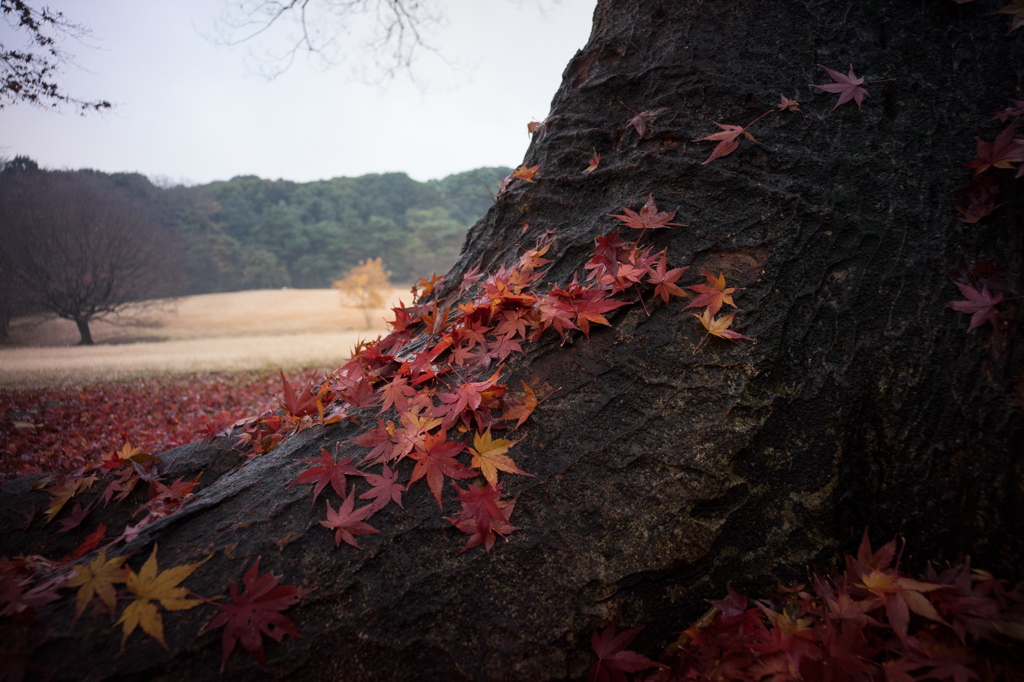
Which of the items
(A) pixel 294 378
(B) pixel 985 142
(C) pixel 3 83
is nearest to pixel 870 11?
(B) pixel 985 142

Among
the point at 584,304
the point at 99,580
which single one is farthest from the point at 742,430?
the point at 99,580

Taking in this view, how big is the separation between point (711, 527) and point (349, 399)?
1.33 m

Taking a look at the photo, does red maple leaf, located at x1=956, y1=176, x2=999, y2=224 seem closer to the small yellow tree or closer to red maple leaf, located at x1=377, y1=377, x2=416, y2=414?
red maple leaf, located at x1=377, y1=377, x2=416, y2=414

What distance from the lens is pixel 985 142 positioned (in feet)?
4.35

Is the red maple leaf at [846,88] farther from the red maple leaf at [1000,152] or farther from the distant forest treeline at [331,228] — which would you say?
the distant forest treeline at [331,228]

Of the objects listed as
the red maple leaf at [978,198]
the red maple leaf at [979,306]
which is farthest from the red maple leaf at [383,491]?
the red maple leaf at [978,198]

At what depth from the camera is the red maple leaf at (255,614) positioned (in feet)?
3.22

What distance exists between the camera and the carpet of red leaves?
2.97 m

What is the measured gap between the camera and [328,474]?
129 centimetres

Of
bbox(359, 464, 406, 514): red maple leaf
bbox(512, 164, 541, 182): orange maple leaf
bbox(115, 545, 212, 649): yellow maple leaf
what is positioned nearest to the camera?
bbox(115, 545, 212, 649): yellow maple leaf

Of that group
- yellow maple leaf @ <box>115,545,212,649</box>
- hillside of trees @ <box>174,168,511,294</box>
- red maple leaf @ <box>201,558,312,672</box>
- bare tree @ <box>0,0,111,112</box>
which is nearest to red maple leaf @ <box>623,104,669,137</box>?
red maple leaf @ <box>201,558,312,672</box>

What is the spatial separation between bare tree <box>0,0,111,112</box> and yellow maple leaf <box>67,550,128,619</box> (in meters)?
3.88

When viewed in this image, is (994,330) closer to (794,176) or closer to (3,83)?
(794,176)

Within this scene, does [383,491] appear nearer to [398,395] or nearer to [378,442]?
[378,442]
